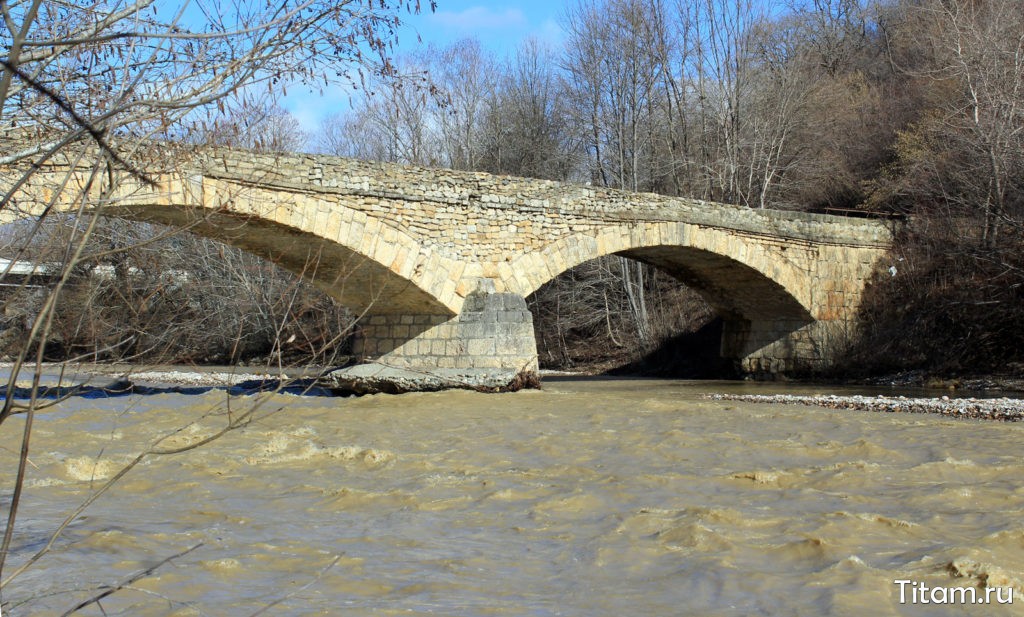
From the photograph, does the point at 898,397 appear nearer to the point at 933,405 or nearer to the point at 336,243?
the point at 933,405

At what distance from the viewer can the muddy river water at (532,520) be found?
336 cm

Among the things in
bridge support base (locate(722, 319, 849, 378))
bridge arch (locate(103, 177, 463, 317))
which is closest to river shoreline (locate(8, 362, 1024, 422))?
bridge support base (locate(722, 319, 849, 378))

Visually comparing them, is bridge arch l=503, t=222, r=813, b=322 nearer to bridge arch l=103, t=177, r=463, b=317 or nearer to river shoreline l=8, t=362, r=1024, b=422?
bridge arch l=103, t=177, r=463, b=317

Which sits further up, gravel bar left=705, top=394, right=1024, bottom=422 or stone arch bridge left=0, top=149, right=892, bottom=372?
stone arch bridge left=0, top=149, right=892, bottom=372

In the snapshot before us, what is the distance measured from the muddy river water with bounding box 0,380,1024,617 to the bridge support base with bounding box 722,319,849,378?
8.26 m

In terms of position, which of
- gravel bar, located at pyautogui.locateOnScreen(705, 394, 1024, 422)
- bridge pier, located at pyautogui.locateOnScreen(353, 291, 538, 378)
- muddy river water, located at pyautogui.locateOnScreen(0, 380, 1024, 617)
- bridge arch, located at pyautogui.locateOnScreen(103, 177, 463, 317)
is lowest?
muddy river water, located at pyautogui.locateOnScreen(0, 380, 1024, 617)

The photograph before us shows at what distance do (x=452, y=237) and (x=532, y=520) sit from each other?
307 inches

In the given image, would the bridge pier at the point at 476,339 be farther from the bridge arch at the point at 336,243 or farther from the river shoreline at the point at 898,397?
the river shoreline at the point at 898,397

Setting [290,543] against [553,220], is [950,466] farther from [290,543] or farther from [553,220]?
[553,220]

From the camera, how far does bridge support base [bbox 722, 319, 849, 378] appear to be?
16.8m

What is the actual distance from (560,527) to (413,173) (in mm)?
7959

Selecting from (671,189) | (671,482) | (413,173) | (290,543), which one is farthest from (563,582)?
(671,189)

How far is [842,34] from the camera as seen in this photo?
29.8m

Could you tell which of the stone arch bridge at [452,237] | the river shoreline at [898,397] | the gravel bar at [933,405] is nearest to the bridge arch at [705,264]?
the stone arch bridge at [452,237]
